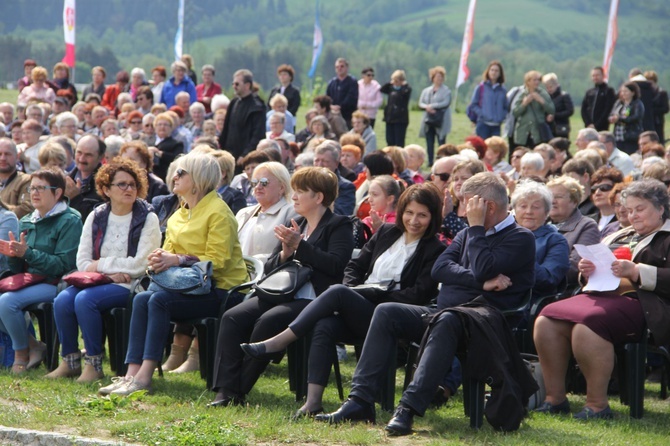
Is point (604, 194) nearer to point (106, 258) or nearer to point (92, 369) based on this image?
point (106, 258)

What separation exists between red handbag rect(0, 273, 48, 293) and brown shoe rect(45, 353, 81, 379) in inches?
27.9

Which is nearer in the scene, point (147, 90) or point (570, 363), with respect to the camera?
Result: point (570, 363)

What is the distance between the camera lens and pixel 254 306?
22.5 ft

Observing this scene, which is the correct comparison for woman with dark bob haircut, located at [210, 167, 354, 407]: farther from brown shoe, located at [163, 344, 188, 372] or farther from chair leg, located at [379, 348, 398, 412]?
brown shoe, located at [163, 344, 188, 372]

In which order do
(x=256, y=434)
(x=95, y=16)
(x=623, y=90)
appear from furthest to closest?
(x=95, y=16) → (x=623, y=90) → (x=256, y=434)

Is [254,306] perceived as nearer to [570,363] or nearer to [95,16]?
[570,363]

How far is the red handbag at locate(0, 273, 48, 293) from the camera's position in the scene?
25.7ft

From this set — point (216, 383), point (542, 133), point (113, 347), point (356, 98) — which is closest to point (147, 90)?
point (356, 98)

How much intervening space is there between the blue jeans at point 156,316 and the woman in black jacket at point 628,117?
9.72 m

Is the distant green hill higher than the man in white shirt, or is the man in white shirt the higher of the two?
the distant green hill

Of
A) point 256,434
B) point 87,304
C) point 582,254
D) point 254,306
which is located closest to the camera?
point 256,434

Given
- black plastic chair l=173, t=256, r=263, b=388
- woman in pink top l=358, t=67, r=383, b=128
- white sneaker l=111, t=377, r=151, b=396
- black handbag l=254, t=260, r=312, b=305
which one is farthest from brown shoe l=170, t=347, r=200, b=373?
woman in pink top l=358, t=67, r=383, b=128

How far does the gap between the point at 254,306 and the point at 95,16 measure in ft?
285

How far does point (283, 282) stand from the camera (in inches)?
269
